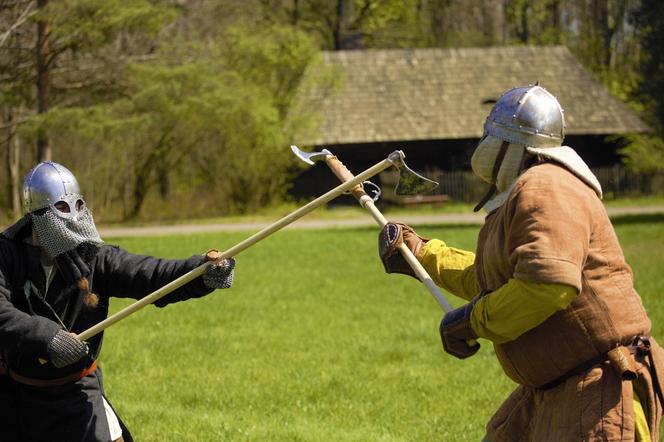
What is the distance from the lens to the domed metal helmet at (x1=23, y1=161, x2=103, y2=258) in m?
4.28

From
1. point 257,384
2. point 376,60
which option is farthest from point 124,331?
point 376,60

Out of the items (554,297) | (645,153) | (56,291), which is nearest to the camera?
(554,297)

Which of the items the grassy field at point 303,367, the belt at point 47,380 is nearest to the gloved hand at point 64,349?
the belt at point 47,380

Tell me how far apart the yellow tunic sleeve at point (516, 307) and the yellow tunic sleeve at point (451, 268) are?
664 millimetres

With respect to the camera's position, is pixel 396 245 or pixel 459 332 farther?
pixel 396 245

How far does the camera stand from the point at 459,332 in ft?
11.4

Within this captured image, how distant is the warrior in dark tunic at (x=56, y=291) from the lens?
430 cm

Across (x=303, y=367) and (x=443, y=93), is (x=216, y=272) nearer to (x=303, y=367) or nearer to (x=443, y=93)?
(x=303, y=367)

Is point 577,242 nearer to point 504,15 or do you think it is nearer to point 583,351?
point 583,351

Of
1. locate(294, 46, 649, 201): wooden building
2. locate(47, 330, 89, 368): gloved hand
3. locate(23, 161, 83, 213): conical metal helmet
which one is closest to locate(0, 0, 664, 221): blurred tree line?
locate(294, 46, 649, 201): wooden building

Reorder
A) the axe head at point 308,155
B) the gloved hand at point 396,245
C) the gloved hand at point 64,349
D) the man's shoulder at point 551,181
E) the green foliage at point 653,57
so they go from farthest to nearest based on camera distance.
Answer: the green foliage at point 653,57 < the axe head at point 308,155 < the gloved hand at point 396,245 < the gloved hand at point 64,349 < the man's shoulder at point 551,181

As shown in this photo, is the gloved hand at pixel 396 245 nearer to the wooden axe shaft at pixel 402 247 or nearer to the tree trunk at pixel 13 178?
the wooden axe shaft at pixel 402 247

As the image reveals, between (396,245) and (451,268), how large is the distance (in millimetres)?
237

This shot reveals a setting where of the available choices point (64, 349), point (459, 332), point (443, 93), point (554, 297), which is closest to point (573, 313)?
point (554, 297)
